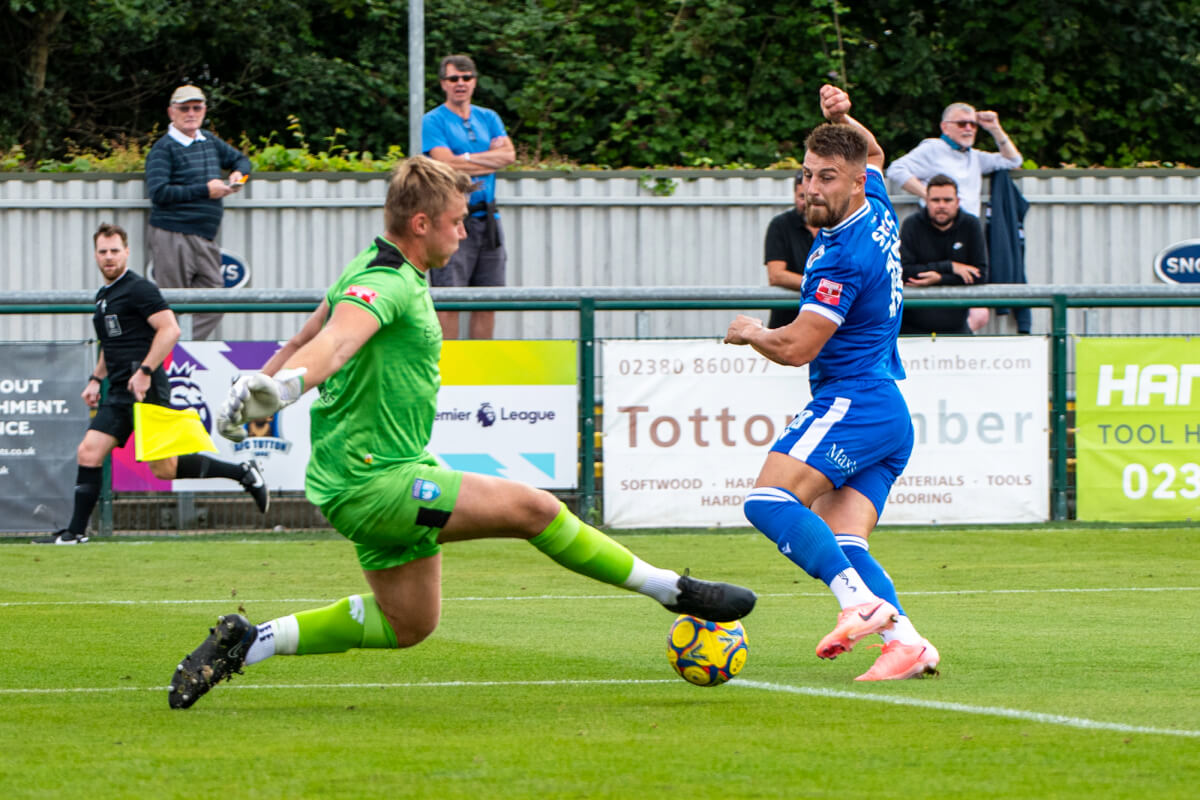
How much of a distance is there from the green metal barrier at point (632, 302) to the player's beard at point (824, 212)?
6.10 meters

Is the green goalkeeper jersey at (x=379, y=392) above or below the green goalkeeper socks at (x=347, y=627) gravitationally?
above

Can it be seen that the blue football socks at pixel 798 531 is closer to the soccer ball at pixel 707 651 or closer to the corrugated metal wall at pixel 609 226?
the soccer ball at pixel 707 651

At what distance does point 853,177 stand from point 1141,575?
458 centimetres

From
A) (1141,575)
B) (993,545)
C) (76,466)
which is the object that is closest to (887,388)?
(1141,575)

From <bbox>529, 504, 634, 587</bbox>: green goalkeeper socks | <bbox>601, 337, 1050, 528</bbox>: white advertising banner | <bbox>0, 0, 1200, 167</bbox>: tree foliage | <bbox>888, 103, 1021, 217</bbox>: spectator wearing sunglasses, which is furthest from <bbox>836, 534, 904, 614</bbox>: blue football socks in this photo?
<bbox>0, 0, 1200, 167</bbox>: tree foliage

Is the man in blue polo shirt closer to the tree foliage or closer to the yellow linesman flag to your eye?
the yellow linesman flag

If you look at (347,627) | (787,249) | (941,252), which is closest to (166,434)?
(787,249)

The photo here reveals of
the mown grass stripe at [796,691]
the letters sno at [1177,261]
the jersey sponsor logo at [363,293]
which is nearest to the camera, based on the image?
the mown grass stripe at [796,691]

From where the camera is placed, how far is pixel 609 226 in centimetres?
1614

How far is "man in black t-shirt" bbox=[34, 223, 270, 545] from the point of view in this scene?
39.8ft

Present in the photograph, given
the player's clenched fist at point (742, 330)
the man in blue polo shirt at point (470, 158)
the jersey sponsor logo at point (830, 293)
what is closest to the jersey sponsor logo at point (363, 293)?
Answer: the player's clenched fist at point (742, 330)

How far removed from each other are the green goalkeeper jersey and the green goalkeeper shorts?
0.04 metres

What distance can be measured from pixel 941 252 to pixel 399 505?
340 inches

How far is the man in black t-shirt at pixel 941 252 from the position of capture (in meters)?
13.3
